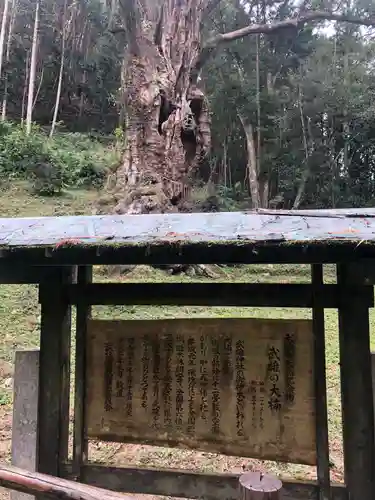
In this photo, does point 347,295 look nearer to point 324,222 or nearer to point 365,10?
point 324,222

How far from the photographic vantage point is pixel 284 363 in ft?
7.45

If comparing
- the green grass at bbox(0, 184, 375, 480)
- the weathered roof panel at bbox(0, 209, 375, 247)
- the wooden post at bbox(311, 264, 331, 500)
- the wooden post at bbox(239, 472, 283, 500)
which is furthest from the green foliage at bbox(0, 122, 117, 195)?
the wooden post at bbox(239, 472, 283, 500)

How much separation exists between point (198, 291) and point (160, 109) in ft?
24.8

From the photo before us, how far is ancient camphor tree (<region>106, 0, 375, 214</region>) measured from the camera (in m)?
8.98

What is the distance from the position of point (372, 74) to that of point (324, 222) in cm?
1612

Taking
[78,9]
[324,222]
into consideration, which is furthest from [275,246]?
[78,9]

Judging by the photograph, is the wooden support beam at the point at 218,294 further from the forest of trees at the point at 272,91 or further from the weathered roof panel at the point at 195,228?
the forest of trees at the point at 272,91

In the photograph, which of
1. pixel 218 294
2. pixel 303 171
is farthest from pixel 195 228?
pixel 303 171

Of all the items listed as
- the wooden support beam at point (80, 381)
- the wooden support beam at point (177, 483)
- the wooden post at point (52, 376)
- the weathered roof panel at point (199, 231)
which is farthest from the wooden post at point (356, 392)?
the wooden post at point (52, 376)

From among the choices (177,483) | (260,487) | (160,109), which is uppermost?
(160,109)

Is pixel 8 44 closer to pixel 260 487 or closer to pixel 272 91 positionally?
pixel 272 91

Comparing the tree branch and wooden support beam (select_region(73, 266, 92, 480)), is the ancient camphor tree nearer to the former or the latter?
the tree branch

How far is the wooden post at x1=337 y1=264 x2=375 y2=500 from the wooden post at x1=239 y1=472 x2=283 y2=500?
850 millimetres

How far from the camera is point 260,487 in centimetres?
147
